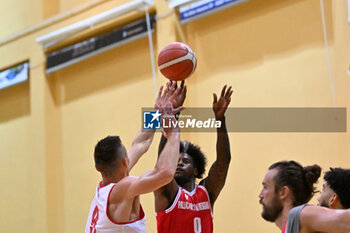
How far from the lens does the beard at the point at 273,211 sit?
3.59 m

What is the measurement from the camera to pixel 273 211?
11.9 feet

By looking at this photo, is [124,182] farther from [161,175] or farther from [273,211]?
[273,211]

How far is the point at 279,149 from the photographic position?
6.97 m

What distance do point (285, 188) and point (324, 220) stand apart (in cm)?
64

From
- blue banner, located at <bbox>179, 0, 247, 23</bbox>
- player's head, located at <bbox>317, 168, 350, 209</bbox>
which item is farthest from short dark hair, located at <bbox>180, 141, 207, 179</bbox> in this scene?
blue banner, located at <bbox>179, 0, 247, 23</bbox>

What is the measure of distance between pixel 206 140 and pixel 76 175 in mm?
2890

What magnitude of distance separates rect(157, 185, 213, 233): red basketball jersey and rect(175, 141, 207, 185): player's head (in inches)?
6.4

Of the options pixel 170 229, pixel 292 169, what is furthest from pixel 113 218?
pixel 292 169

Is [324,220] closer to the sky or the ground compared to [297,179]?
closer to the ground

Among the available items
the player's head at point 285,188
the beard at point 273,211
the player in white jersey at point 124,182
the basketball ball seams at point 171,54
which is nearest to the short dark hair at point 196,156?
the basketball ball seams at point 171,54

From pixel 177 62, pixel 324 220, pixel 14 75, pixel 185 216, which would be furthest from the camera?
pixel 14 75

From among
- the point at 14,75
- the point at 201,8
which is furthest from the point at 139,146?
the point at 14,75

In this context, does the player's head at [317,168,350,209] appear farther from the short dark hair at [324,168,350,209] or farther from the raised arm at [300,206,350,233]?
the raised arm at [300,206,350,233]

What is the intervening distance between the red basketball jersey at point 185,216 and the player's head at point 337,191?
1.37m
